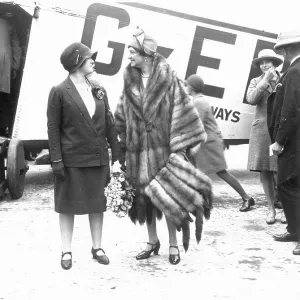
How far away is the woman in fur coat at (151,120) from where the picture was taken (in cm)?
422

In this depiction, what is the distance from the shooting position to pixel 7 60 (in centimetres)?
698

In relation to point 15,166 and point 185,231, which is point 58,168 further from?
point 15,166

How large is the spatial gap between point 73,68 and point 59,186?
0.92m

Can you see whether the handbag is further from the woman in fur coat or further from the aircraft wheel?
the aircraft wheel

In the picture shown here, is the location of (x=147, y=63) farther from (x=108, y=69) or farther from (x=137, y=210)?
(x=108, y=69)

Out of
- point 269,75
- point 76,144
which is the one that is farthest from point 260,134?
point 76,144

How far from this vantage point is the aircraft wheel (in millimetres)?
6719

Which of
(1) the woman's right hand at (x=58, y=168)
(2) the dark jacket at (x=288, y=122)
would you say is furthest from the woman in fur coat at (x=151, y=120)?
(2) the dark jacket at (x=288, y=122)

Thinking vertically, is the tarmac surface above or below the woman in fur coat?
below

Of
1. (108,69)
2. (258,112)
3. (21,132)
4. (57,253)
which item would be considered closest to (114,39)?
(108,69)

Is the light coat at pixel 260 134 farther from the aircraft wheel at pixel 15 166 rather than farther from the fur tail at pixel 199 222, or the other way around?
the aircraft wheel at pixel 15 166

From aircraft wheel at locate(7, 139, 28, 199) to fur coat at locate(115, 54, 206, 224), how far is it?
2.80 meters

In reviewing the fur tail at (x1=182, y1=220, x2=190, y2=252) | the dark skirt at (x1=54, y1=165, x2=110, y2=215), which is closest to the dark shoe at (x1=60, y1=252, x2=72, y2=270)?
the dark skirt at (x1=54, y1=165, x2=110, y2=215)

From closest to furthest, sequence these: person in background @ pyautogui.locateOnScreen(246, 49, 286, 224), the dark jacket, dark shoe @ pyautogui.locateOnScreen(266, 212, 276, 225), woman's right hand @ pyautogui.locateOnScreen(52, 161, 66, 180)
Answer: woman's right hand @ pyautogui.locateOnScreen(52, 161, 66, 180), the dark jacket, dark shoe @ pyautogui.locateOnScreen(266, 212, 276, 225), person in background @ pyautogui.locateOnScreen(246, 49, 286, 224)
